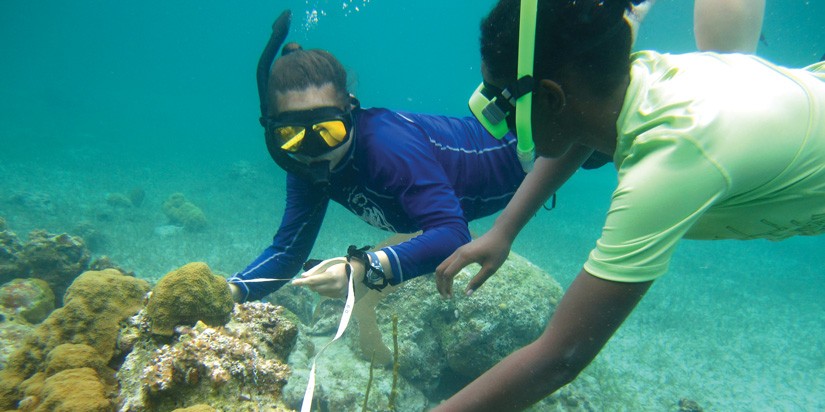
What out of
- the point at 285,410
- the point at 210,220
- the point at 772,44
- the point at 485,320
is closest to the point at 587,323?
the point at 285,410

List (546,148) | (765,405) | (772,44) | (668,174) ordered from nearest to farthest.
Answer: (668,174), (546,148), (765,405), (772,44)

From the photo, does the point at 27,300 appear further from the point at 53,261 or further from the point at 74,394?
the point at 74,394

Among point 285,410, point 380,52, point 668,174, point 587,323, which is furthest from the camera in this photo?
point 380,52

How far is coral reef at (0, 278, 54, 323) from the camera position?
14.6 ft

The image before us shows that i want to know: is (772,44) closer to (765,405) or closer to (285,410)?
(765,405)

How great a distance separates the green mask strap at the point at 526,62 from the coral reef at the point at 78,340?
6.84 feet

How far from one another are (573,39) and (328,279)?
59.0 inches

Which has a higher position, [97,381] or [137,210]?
[137,210]

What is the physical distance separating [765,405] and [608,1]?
25.4 ft

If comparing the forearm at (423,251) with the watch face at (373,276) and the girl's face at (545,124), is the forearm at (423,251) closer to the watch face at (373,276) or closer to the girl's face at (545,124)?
the watch face at (373,276)

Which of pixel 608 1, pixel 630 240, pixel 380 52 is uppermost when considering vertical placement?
pixel 380 52

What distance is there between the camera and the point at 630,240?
43.5 inches

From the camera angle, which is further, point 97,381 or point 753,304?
point 753,304

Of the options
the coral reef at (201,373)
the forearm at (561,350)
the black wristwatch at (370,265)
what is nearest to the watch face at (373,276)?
the black wristwatch at (370,265)
